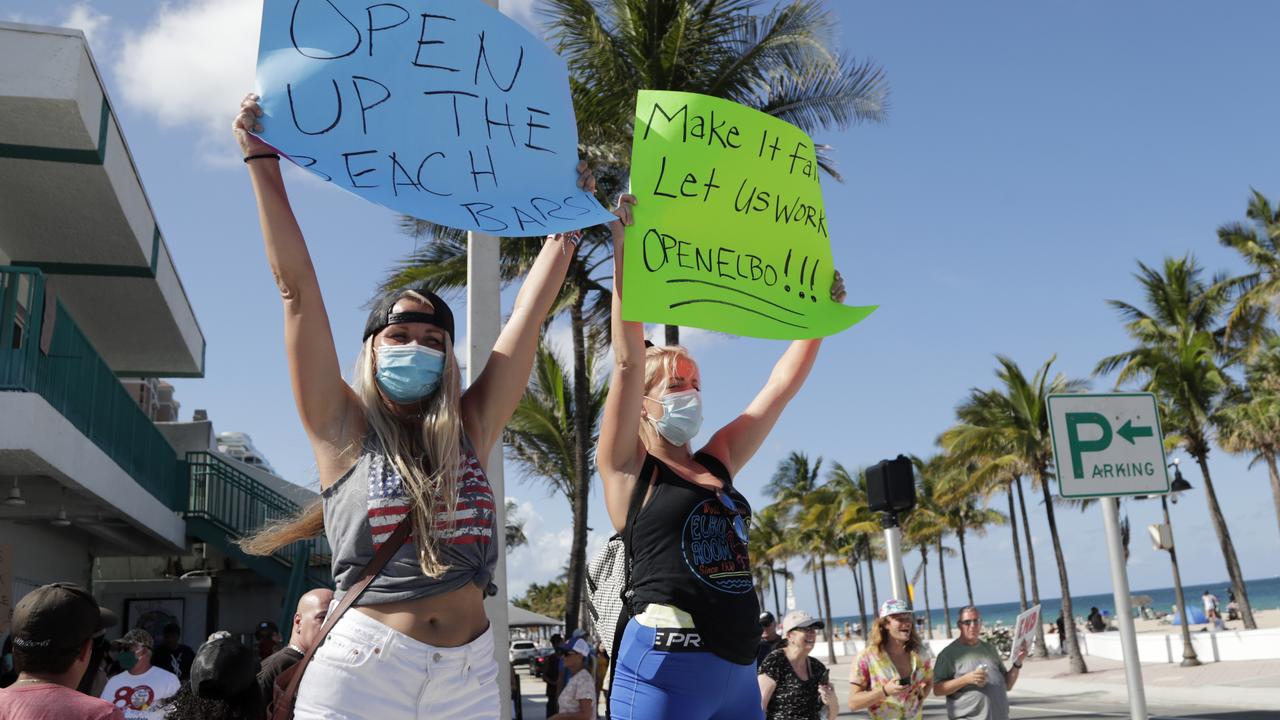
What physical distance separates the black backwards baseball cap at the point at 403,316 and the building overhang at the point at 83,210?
9293mm

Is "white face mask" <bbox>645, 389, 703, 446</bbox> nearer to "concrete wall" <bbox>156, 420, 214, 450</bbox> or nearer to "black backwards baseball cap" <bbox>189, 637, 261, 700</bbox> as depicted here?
"black backwards baseball cap" <bbox>189, 637, 261, 700</bbox>

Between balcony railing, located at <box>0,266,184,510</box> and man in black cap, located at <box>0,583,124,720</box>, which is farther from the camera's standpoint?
balcony railing, located at <box>0,266,184,510</box>

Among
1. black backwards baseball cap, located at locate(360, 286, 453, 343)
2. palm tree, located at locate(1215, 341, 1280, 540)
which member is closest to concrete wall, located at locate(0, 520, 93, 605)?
black backwards baseball cap, located at locate(360, 286, 453, 343)

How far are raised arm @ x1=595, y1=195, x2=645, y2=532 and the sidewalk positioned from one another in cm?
1601

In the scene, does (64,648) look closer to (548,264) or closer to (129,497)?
(548,264)

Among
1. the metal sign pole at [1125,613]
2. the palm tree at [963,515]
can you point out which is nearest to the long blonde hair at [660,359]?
the metal sign pole at [1125,613]

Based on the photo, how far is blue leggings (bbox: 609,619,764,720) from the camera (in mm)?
2898

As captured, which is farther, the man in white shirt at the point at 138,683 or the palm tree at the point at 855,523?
the palm tree at the point at 855,523

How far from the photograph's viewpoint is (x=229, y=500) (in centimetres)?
1883

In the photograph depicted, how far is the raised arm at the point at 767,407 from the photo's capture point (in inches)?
141

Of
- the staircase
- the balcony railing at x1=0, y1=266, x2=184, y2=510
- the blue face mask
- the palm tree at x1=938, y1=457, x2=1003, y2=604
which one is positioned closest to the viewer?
the blue face mask

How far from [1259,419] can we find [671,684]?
33.2m

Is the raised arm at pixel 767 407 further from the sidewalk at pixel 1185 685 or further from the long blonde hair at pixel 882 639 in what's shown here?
the sidewalk at pixel 1185 685

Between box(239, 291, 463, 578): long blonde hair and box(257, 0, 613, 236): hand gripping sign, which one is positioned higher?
box(257, 0, 613, 236): hand gripping sign
